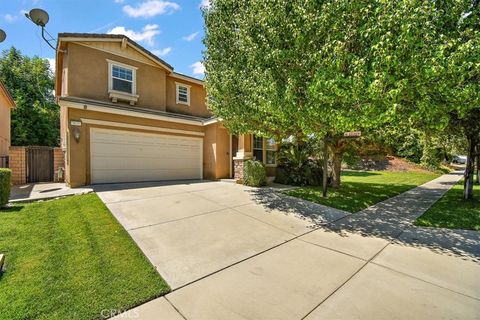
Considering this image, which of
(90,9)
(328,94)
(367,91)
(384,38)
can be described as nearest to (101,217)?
(328,94)

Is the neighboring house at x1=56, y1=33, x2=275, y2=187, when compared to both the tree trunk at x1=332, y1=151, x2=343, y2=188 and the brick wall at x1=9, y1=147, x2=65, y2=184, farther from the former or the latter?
the tree trunk at x1=332, y1=151, x2=343, y2=188

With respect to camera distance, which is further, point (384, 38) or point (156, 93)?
point (156, 93)

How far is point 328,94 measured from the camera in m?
5.13

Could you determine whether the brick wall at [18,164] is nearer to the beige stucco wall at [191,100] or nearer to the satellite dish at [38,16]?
the satellite dish at [38,16]

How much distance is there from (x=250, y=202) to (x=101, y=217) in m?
4.21

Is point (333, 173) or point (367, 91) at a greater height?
point (367, 91)

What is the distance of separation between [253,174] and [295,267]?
6993 mm

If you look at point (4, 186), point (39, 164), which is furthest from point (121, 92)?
point (4, 186)

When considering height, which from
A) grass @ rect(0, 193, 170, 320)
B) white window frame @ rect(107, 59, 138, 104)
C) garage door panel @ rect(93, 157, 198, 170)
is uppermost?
white window frame @ rect(107, 59, 138, 104)

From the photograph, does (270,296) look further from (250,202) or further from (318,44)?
(318,44)

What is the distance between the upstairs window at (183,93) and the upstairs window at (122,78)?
2805mm

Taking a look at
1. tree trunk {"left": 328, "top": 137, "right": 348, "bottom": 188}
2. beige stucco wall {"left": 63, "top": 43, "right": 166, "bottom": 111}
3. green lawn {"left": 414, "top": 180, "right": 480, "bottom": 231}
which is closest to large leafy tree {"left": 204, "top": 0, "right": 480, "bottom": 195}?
green lawn {"left": 414, "top": 180, "right": 480, "bottom": 231}

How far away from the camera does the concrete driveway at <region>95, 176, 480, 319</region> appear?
2637mm

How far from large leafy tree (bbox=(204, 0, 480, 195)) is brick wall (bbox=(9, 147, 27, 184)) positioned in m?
11.2
